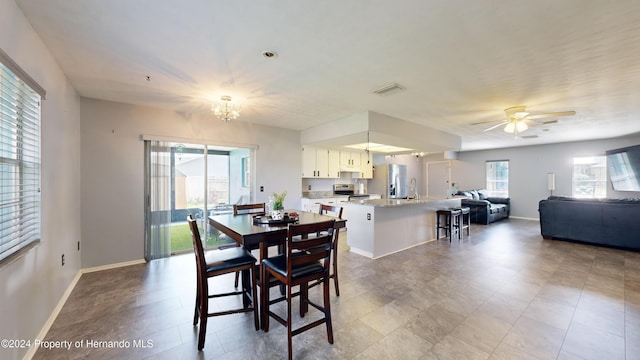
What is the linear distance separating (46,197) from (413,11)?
142 inches

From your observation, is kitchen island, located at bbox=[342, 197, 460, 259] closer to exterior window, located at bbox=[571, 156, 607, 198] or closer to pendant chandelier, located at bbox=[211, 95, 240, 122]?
pendant chandelier, located at bbox=[211, 95, 240, 122]

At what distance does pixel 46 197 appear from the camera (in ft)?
7.63

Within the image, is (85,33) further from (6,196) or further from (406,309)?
(406,309)

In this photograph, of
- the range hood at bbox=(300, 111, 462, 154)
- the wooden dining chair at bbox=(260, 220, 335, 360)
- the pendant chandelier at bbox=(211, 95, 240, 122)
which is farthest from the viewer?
the range hood at bbox=(300, 111, 462, 154)

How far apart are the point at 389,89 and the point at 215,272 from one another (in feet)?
9.62

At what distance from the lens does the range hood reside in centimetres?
434

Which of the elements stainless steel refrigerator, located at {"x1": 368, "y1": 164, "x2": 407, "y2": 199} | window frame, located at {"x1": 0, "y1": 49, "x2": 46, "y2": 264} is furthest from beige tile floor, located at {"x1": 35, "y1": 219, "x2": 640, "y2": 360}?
stainless steel refrigerator, located at {"x1": 368, "y1": 164, "x2": 407, "y2": 199}

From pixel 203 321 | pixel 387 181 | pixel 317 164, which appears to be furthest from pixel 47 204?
pixel 387 181

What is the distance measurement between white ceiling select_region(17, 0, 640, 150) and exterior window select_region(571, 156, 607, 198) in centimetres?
457

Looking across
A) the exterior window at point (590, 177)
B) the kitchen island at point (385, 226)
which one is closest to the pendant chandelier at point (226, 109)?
the kitchen island at point (385, 226)

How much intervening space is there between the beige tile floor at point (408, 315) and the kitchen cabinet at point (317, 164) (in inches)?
110

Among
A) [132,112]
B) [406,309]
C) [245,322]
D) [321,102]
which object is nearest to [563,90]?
[321,102]

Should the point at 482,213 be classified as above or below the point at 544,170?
below

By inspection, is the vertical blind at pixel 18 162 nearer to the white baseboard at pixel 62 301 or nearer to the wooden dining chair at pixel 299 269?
the white baseboard at pixel 62 301
